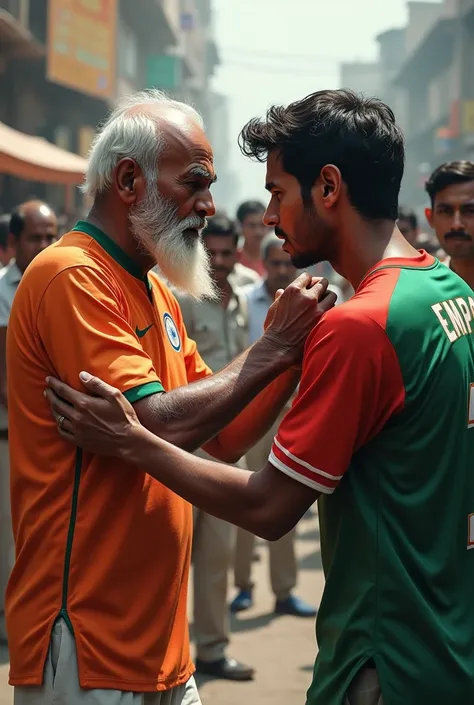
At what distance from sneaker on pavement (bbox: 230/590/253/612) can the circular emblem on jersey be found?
3914mm

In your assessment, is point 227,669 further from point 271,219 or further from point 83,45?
point 83,45

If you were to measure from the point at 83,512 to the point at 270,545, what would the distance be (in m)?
4.18

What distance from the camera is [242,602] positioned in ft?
22.0

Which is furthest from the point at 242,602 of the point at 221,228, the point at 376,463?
the point at 376,463

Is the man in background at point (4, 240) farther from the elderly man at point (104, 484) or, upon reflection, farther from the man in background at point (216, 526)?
the elderly man at point (104, 484)

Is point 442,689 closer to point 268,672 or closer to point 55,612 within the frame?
point 55,612

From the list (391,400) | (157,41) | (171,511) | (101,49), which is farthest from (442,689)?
(157,41)

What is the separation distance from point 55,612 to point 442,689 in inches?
36.0

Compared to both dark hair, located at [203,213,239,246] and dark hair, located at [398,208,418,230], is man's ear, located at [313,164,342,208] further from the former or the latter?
dark hair, located at [398,208,418,230]

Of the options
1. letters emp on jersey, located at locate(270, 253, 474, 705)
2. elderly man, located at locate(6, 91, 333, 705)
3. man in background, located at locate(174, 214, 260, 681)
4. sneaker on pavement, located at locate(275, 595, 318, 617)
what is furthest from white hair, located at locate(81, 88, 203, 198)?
sneaker on pavement, located at locate(275, 595, 318, 617)

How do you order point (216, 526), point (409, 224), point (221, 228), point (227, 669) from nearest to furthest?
point (227, 669) < point (216, 526) < point (221, 228) < point (409, 224)

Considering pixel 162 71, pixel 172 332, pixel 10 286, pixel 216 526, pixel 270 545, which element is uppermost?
pixel 162 71

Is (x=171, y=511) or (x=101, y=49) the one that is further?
(x=101, y=49)

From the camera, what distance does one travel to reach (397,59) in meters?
87.1
